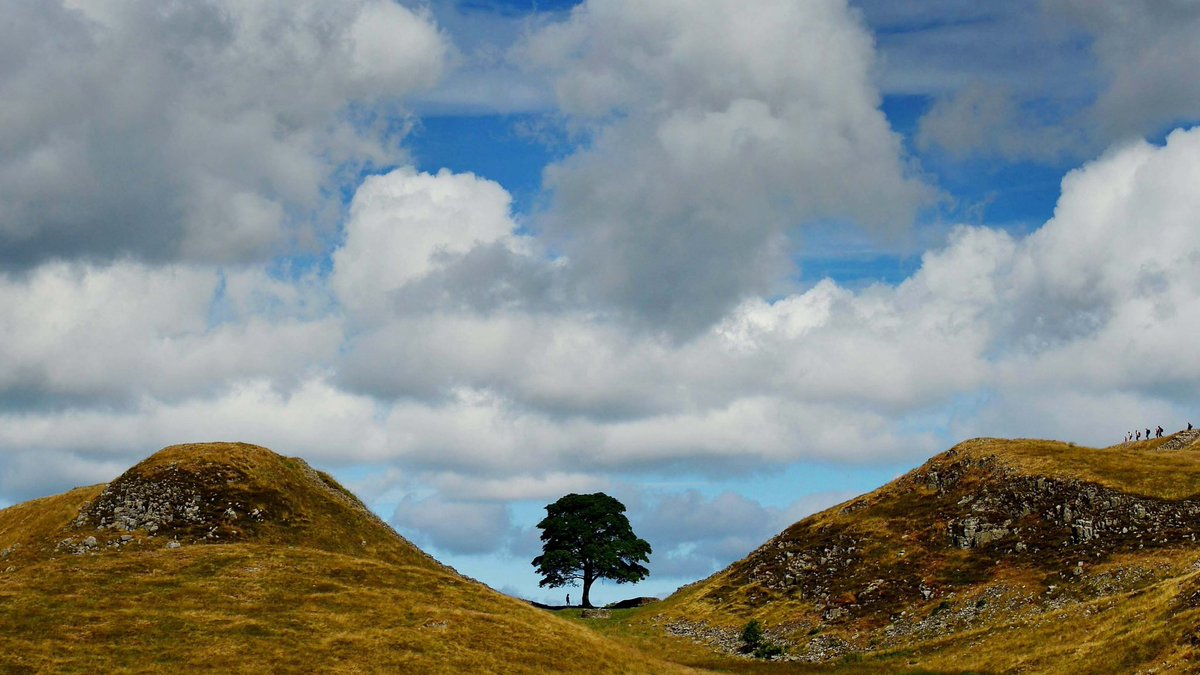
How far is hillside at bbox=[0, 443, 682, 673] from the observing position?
5544 cm

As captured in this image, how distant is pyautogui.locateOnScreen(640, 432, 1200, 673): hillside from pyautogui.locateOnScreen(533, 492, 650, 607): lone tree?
1421 cm

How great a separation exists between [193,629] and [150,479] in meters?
37.3

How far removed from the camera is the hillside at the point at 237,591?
182ft

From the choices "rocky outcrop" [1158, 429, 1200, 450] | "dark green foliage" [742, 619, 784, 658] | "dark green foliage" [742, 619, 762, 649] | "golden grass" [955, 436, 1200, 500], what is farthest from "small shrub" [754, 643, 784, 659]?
"rocky outcrop" [1158, 429, 1200, 450]

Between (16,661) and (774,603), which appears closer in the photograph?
(16,661)

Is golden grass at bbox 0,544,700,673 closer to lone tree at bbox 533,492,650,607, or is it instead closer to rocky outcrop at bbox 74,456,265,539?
rocky outcrop at bbox 74,456,265,539

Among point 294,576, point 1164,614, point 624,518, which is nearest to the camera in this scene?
point 1164,614

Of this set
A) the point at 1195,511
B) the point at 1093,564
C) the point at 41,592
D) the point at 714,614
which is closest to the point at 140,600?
the point at 41,592

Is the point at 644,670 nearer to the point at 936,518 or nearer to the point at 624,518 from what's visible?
the point at 936,518

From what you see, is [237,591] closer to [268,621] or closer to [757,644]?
[268,621]

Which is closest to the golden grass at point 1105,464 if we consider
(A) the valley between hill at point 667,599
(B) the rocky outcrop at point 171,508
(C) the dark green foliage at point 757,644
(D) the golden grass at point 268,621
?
(A) the valley between hill at point 667,599

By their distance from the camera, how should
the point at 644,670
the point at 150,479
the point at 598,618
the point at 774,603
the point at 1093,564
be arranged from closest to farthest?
the point at 644,670 < the point at 1093,564 < the point at 150,479 < the point at 774,603 < the point at 598,618

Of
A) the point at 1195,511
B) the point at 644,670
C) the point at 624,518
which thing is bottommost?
the point at 644,670

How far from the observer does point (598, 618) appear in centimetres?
11369
